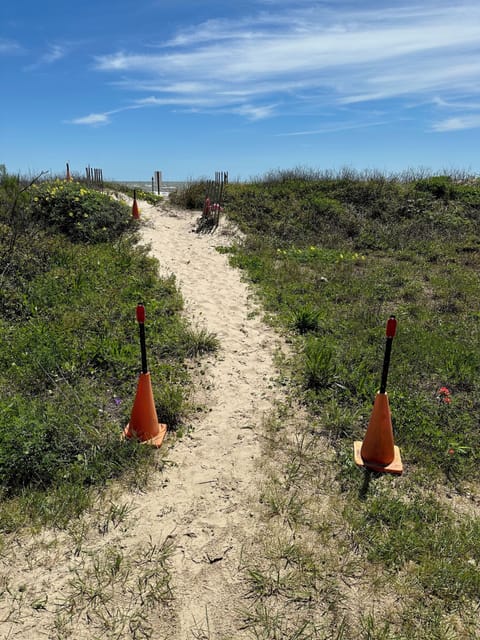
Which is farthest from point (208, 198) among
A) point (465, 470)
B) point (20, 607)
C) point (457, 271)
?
point (20, 607)

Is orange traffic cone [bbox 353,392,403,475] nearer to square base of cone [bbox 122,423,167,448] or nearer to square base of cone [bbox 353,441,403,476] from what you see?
square base of cone [bbox 353,441,403,476]

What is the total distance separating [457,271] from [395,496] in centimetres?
764

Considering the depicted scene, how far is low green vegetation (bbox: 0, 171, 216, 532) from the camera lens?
137 inches

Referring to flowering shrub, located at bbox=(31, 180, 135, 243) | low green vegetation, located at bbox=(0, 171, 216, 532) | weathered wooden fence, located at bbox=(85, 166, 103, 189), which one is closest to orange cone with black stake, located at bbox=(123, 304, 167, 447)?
low green vegetation, located at bbox=(0, 171, 216, 532)

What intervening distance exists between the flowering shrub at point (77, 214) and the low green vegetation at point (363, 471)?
11.1 ft

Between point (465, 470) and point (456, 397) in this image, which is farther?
point (456, 397)

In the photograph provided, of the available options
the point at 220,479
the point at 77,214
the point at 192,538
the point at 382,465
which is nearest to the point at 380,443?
the point at 382,465

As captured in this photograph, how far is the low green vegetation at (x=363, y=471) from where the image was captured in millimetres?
2559

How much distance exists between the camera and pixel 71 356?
5250 millimetres

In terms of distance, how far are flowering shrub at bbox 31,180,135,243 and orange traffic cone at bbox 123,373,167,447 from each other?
739 centimetres

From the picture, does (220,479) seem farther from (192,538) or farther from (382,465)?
(382,465)

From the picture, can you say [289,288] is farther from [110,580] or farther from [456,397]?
→ [110,580]

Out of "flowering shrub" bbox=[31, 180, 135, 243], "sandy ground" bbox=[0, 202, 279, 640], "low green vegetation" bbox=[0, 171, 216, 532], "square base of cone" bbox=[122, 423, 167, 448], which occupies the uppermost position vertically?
"flowering shrub" bbox=[31, 180, 135, 243]

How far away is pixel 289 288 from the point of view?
8.30 m
